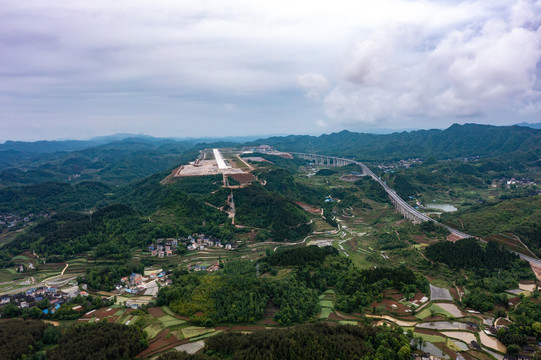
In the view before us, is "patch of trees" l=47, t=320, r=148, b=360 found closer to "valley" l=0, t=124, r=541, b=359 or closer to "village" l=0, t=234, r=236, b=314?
"valley" l=0, t=124, r=541, b=359

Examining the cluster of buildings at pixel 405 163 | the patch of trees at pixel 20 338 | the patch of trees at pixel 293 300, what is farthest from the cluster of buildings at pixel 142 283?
the cluster of buildings at pixel 405 163

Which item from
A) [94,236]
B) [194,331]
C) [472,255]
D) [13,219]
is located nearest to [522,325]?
[472,255]

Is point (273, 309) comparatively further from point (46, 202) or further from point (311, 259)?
point (46, 202)

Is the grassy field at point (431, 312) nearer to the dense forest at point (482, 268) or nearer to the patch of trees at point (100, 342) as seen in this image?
the dense forest at point (482, 268)

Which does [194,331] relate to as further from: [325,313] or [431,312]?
[431,312]

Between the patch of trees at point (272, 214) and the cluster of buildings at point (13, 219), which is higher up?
the patch of trees at point (272, 214)

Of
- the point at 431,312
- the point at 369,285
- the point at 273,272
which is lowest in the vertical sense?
the point at 431,312
